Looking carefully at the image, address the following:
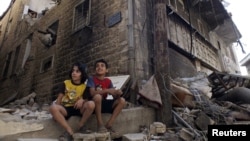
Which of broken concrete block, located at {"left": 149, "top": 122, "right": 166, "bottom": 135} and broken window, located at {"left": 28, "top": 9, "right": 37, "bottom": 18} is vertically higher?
broken window, located at {"left": 28, "top": 9, "right": 37, "bottom": 18}

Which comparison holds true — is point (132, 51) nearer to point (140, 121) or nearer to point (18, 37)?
point (140, 121)

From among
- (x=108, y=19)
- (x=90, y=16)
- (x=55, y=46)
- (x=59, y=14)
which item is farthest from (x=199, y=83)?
→ (x=59, y=14)

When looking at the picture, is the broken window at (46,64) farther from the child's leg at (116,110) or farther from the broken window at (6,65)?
the child's leg at (116,110)

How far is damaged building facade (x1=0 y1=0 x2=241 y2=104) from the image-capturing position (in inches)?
219

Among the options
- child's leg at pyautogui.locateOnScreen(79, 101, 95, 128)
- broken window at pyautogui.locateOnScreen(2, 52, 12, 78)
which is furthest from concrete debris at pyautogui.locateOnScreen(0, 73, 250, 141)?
broken window at pyautogui.locateOnScreen(2, 52, 12, 78)

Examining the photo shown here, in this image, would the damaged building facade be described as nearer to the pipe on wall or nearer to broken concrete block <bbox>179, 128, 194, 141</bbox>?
the pipe on wall

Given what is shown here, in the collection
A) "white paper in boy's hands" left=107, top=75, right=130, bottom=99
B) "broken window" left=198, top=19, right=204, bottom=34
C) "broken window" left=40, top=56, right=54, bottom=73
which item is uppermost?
"broken window" left=198, top=19, right=204, bottom=34

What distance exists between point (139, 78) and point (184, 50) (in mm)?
3066

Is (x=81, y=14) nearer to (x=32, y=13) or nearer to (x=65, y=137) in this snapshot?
(x=65, y=137)

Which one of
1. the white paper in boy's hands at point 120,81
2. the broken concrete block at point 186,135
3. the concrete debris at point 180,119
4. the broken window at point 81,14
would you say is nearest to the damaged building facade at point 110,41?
the broken window at point 81,14

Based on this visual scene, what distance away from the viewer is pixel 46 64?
8938 mm

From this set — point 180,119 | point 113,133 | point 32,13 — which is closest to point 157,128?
point 180,119

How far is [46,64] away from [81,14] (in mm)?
2979

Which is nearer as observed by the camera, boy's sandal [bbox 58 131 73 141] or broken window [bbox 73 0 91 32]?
boy's sandal [bbox 58 131 73 141]
